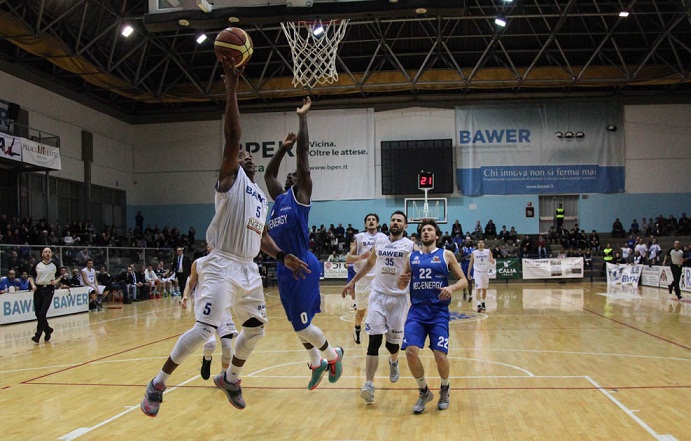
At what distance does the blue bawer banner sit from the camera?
111 ft

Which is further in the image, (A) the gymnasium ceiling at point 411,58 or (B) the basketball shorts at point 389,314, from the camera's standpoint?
(A) the gymnasium ceiling at point 411,58

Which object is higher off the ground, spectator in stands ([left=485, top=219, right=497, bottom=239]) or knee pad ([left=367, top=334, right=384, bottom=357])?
spectator in stands ([left=485, top=219, right=497, bottom=239])

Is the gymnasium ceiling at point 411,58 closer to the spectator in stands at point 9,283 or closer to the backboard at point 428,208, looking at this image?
the backboard at point 428,208

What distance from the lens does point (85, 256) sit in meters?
20.5

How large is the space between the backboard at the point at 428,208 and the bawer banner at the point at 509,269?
455 centimetres

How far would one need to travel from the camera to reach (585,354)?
976 centimetres

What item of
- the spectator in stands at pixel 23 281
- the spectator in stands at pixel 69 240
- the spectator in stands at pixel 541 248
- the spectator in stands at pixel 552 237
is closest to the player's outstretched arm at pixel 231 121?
the spectator in stands at pixel 23 281

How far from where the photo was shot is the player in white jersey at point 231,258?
5.00m

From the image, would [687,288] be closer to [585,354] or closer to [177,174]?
[585,354]

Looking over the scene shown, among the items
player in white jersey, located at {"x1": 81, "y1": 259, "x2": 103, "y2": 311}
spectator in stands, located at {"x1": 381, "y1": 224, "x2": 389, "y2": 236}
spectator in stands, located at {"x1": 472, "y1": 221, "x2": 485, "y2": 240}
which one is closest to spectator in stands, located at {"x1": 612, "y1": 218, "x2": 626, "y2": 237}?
spectator in stands, located at {"x1": 472, "y1": 221, "x2": 485, "y2": 240}

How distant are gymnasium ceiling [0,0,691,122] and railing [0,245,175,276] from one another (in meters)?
9.12

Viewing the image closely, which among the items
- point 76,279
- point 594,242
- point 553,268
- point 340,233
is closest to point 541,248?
point 553,268

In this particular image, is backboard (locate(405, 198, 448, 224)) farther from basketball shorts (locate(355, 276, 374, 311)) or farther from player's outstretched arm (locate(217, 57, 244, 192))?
player's outstretched arm (locate(217, 57, 244, 192))

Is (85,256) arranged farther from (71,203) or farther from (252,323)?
(252,323)
